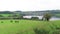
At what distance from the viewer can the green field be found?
151cm

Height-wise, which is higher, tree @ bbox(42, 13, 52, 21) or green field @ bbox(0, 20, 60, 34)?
tree @ bbox(42, 13, 52, 21)

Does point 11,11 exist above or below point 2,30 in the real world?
above

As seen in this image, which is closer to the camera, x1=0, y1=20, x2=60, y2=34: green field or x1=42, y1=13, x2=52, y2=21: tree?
x1=0, y1=20, x2=60, y2=34: green field

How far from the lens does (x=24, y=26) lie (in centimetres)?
159

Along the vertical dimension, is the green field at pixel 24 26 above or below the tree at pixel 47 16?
below

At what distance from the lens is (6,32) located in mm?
1477

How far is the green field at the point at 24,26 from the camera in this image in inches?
59.5

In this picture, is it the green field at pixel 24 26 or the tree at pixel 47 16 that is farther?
the tree at pixel 47 16
